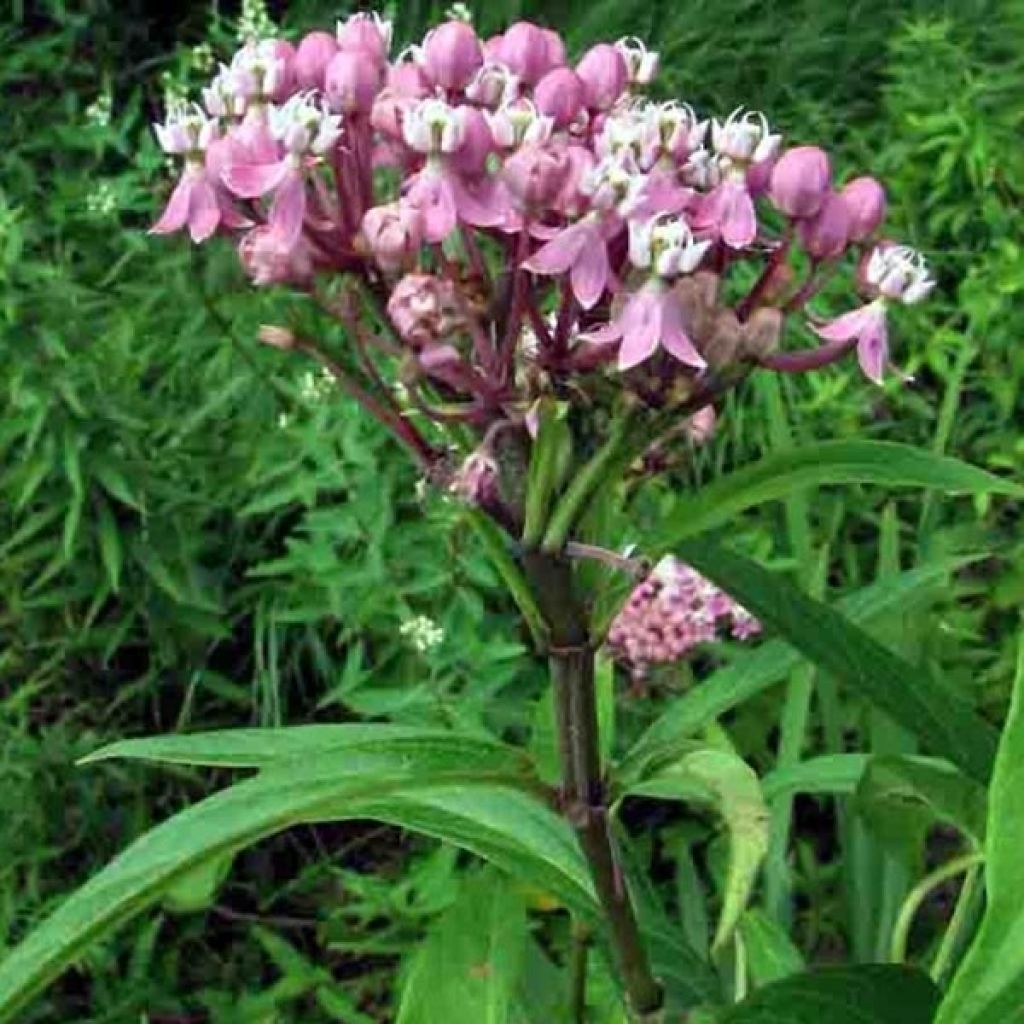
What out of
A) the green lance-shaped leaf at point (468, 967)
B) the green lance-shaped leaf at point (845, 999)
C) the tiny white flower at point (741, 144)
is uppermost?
the tiny white flower at point (741, 144)

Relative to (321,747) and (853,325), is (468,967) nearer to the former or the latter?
(321,747)

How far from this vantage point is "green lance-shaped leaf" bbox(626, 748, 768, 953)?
0.89 meters

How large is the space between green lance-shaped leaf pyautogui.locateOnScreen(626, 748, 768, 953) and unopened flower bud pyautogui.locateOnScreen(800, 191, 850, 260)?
212mm

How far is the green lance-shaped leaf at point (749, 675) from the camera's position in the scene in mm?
1018

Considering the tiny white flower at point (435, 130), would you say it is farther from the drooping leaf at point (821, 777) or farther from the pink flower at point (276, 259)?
the drooping leaf at point (821, 777)

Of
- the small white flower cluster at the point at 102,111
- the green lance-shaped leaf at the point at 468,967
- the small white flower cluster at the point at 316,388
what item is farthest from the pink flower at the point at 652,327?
the small white flower cluster at the point at 102,111

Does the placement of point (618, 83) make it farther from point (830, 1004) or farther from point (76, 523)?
point (76, 523)

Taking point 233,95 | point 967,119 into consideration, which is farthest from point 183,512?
point 233,95

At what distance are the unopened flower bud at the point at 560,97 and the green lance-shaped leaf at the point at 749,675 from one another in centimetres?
26

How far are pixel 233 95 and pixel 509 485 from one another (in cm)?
21

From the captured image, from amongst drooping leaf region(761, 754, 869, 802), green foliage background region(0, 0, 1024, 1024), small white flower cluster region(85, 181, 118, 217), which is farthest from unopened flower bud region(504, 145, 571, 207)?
small white flower cluster region(85, 181, 118, 217)

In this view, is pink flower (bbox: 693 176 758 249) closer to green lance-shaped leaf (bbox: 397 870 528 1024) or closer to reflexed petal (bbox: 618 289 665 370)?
→ reflexed petal (bbox: 618 289 665 370)

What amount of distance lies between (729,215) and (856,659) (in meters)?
0.22

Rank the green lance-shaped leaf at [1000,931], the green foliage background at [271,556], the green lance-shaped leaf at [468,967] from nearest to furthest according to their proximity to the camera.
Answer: the green lance-shaped leaf at [1000,931], the green lance-shaped leaf at [468,967], the green foliage background at [271,556]
